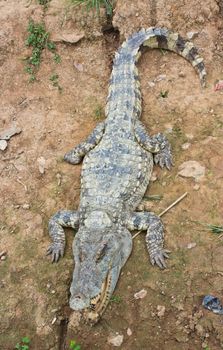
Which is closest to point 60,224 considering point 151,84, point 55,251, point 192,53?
point 55,251

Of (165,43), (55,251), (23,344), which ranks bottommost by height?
(23,344)

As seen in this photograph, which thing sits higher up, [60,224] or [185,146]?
[185,146]

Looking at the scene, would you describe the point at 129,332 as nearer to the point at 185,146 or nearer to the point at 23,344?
the point at 23,344

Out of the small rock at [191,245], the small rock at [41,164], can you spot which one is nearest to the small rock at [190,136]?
the small rock at [191,245]

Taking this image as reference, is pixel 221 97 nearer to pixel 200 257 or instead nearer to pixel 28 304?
pixel 200 257

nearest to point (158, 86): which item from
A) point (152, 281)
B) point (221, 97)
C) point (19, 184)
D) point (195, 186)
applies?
point (221, 97)

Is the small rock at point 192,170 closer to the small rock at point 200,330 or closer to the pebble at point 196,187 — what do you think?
the pebble at point 196,187
